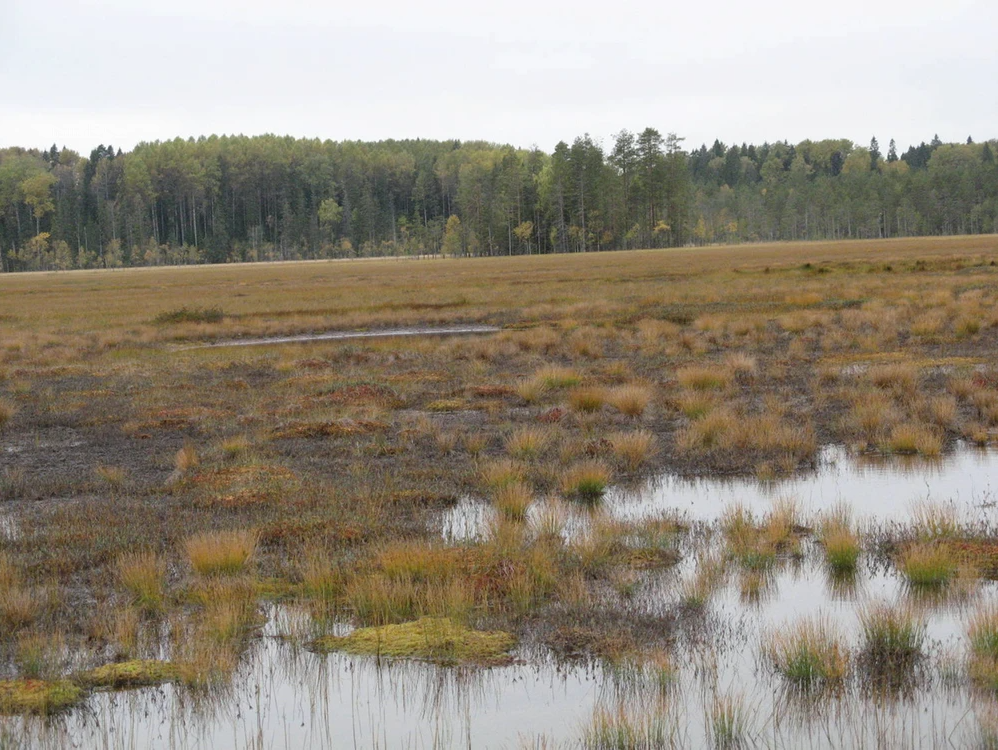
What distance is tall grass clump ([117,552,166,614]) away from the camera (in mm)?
8859

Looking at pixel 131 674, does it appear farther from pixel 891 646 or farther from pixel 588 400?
pixel 588 400

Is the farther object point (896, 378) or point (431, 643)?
point (896, 378)

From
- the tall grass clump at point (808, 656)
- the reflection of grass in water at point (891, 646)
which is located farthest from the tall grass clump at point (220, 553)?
the reflection of grass in water at point (891, 646)

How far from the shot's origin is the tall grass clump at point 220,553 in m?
9.59

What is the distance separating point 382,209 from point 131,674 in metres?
195

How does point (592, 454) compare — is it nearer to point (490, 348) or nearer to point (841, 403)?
point (841, 403)

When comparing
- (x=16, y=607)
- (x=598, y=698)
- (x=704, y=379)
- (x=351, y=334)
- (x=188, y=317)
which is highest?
(x=188, y=317)

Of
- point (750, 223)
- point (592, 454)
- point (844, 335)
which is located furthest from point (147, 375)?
point (750, 223)

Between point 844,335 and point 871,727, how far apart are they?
932 inches

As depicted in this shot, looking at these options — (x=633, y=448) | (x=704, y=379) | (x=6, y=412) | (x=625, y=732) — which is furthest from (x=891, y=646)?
(x=6, y=412)

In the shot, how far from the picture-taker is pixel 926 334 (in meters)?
27.8

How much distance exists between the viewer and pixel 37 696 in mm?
6922

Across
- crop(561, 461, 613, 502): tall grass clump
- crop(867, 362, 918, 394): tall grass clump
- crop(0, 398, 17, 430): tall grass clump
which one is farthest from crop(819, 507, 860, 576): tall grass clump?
crop(0, 398, 17, 430): tall grass clump

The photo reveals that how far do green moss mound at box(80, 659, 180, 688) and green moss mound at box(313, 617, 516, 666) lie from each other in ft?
3.59
